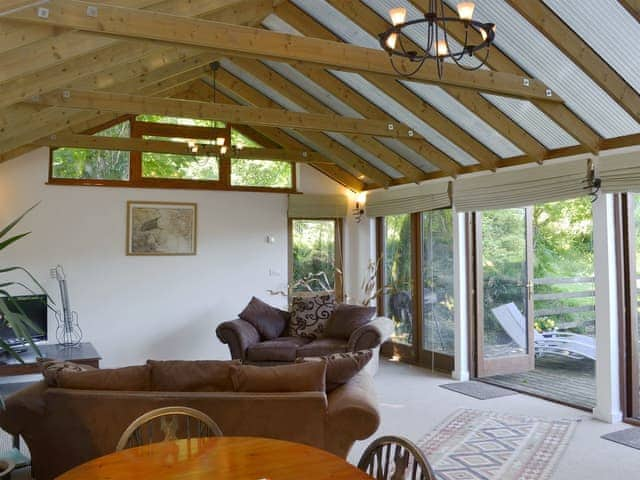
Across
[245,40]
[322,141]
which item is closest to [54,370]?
[245,40]

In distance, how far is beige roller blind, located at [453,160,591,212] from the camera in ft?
16.9

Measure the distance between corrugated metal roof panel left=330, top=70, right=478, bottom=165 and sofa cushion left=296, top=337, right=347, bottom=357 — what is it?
2501 mm

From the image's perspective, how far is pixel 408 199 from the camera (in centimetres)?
741

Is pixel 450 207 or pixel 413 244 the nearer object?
pixel 450 207

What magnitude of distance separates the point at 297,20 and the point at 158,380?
3.64 metres

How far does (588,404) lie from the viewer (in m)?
5.33

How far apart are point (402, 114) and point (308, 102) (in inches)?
50.4

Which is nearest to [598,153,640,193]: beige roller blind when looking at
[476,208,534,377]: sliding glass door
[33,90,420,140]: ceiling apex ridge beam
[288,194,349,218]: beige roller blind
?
[476,208,534,377]: sliding glass door

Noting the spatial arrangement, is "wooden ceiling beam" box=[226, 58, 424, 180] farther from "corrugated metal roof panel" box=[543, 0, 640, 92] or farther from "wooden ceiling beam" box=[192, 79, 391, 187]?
"corrugated metal roof panel" box=[543, 0, 640, 92]

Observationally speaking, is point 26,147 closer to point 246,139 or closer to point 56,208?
point 56,208

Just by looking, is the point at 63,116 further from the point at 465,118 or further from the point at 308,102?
the point at 465,118

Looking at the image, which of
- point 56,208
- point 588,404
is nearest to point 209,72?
point 56,208

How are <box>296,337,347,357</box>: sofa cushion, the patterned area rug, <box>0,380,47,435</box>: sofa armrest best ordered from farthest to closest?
<box>296,337,347,357</box>: sofa cushion, the patterned area rug, <box>0,380,47,435</box>: sofa armrest

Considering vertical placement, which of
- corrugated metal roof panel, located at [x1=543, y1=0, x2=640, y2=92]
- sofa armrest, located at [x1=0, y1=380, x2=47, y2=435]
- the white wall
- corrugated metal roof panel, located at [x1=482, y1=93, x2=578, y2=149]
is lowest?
sofa armrest, located at [x1=0, y1=380, x2=47, y2=435]
